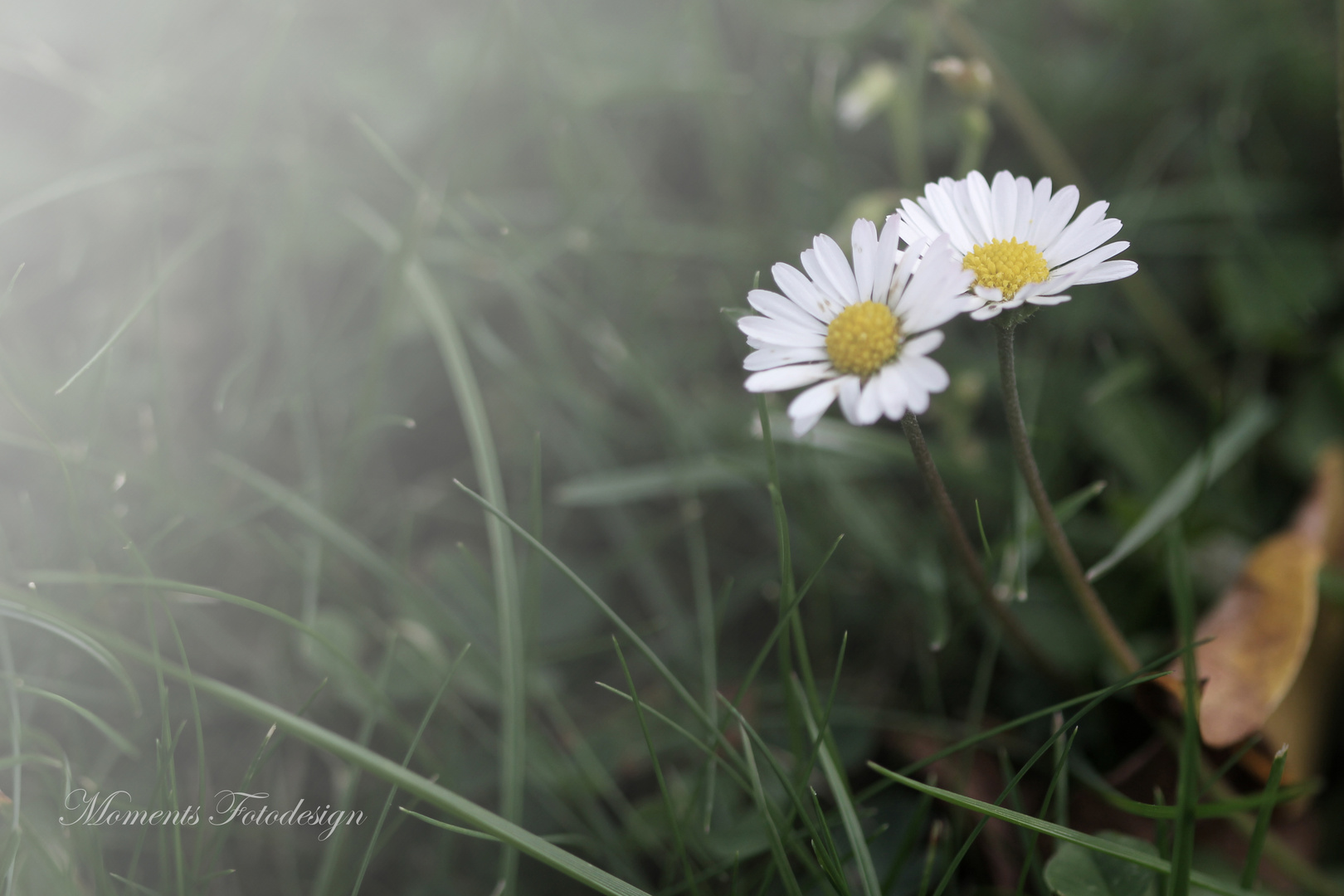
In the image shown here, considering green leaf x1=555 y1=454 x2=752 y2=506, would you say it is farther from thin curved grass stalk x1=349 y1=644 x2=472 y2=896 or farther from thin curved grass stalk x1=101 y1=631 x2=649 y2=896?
thin curved grass stalk x1=101 y1=631 x2=649 y2=896

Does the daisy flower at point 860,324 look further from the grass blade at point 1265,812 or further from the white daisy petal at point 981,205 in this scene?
the grass blade at point 1265,812

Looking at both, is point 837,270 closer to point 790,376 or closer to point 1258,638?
point 790,376

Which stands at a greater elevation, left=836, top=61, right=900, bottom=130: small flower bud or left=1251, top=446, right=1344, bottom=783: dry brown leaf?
left=836, top=61, right=900, bottom=130: small flower bud

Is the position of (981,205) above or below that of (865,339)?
above

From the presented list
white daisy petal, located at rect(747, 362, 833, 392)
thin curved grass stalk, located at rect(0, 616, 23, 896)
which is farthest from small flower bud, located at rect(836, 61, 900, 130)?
thin curved grass stalk, located at rect(0, 616, 23, 896)

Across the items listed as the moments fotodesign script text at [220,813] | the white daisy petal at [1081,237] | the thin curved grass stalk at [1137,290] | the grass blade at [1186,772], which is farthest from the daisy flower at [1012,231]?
the moments fotodesign script text at [220,813]

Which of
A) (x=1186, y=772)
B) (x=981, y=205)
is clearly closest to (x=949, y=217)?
(x=981, y=205)
